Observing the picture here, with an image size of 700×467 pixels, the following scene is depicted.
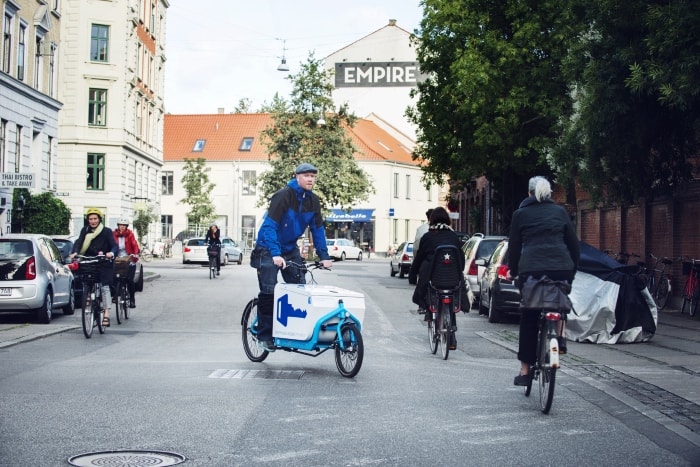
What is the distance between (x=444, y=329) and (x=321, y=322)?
2662 mm

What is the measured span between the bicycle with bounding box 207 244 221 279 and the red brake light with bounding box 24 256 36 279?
18.3 meters

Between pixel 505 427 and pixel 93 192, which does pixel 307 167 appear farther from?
pixel 93 192

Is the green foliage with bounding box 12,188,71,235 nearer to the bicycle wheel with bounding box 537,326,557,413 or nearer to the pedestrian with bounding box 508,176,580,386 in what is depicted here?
the pedestrian with bounding box 508,176,580,386

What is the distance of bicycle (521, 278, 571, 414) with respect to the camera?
818 cm

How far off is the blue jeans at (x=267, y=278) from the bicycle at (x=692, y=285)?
1264 cm

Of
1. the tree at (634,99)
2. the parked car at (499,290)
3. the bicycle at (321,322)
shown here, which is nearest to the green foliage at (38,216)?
the tree at (634,99)

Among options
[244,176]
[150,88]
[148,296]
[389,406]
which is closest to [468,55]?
[148,296]

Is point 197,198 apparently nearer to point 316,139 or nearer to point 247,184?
point 316,139

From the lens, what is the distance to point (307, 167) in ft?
35.0

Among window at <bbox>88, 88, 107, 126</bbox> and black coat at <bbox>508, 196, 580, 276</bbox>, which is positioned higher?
window at <bbox>88, 88, 107, 126</bbox>

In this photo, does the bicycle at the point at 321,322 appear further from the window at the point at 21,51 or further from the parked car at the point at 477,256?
the window at the point at 21,51

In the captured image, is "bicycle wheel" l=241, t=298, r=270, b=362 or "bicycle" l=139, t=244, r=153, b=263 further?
"bicycle" l=139, t=244, r=153, b=263

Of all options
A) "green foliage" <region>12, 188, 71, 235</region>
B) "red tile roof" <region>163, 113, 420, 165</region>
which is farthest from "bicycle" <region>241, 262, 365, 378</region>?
"red tile roof" <region>163, 113, 420, 165</region>

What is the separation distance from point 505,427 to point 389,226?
77943 mm
